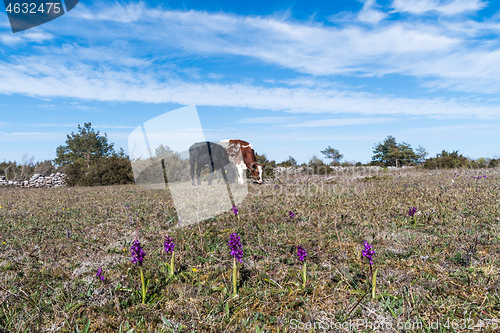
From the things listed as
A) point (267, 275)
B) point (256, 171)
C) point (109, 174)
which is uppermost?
point (109, 174)

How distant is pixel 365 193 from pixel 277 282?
6.27m

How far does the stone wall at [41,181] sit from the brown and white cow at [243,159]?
62.0 feet

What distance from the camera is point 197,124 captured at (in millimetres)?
5043

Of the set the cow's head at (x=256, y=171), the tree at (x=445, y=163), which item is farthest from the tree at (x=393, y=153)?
the cow's head at (x=256, y=171)

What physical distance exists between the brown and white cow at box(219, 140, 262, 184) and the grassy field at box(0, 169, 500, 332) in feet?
25.5

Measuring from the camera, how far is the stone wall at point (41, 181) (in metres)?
23.2

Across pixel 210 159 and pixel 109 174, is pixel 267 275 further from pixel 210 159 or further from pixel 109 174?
pixel 109 174

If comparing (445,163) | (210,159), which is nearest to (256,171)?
(210,159)

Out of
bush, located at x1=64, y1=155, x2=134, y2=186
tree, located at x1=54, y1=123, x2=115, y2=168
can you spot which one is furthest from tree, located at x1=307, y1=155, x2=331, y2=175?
tree, located at x1=54, y1=123, x2=115, y2=168

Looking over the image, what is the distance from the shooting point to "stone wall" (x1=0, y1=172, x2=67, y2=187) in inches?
912

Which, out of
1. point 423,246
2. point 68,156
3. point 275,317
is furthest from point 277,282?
point 68,156

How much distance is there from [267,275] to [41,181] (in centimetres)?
2701

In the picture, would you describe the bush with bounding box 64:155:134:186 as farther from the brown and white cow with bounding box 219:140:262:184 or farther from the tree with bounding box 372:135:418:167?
the tree with bounding box 372:135:418:167

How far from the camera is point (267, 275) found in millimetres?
3576
